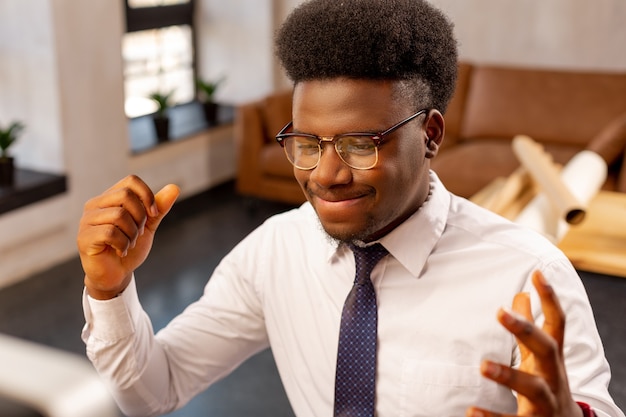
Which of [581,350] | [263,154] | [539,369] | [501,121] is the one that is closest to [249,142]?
[263,154]

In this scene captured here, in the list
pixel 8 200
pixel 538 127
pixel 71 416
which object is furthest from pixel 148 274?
pixel 71 416

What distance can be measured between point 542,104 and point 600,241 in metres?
2.37

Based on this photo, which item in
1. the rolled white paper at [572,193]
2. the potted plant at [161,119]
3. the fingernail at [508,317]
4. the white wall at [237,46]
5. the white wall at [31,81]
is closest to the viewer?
the fingernail at [508,317]

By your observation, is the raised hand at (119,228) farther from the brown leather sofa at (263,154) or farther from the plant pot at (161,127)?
the plant pot at (161,127)

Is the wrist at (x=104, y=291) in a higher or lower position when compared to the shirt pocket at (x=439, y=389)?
higher

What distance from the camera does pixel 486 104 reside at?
5227 millimetres

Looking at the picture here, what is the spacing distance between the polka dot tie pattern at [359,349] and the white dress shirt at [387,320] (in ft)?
0.06

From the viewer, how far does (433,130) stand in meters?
1.30

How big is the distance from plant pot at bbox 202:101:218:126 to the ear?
168 inches

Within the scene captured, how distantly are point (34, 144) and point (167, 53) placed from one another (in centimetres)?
180

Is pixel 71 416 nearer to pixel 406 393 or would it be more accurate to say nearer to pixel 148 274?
pixel 406 393

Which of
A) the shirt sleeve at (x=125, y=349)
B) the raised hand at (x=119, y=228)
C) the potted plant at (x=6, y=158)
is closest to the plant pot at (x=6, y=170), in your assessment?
the potted plant at (x=6, y=158)

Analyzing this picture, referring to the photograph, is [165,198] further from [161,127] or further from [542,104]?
[542,104]

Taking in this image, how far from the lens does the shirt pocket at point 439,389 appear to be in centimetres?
122
